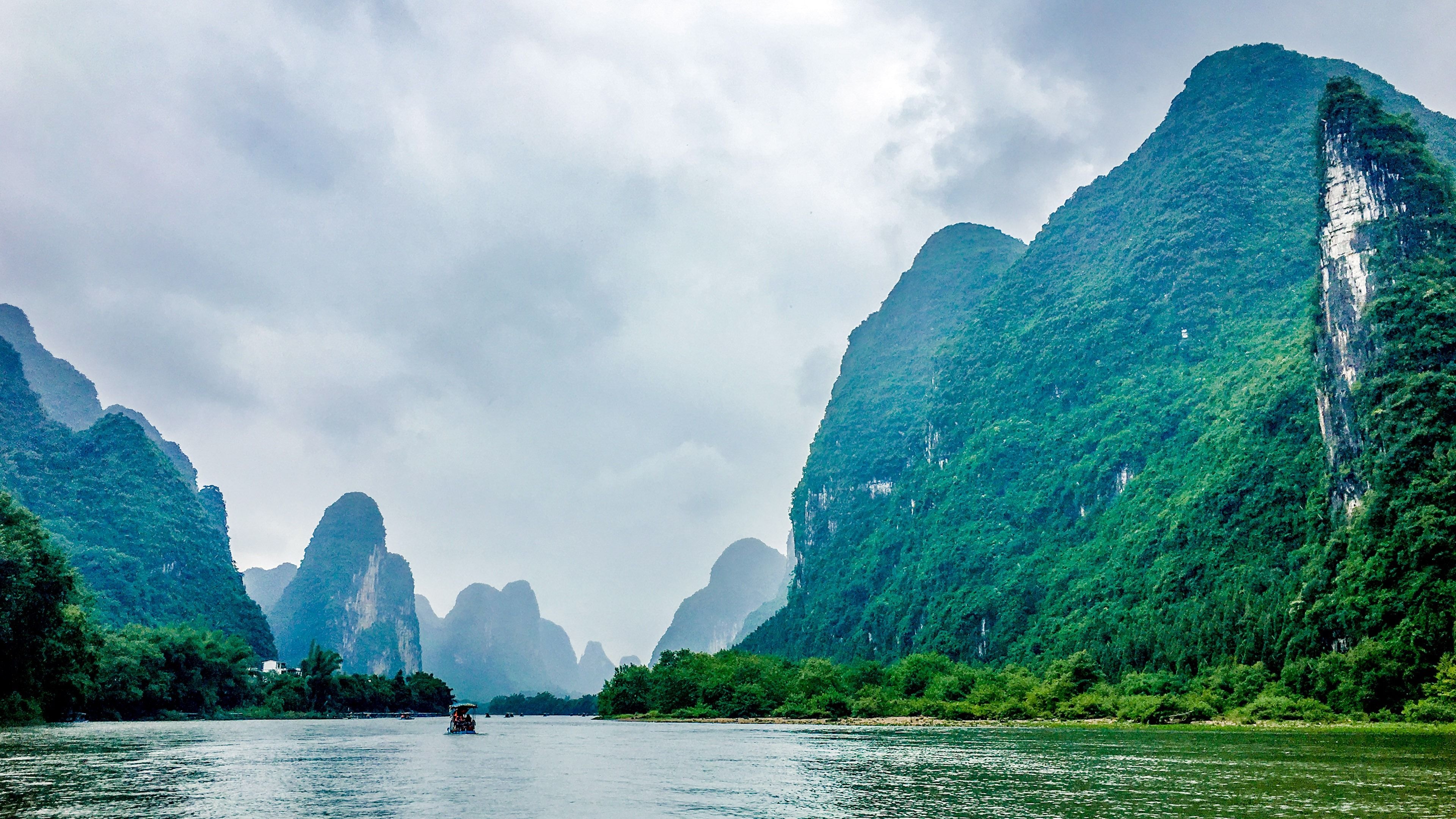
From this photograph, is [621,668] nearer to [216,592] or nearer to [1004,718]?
[1004,718]

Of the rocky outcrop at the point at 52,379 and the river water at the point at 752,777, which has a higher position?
the rocky outcrop at the point at 52,379

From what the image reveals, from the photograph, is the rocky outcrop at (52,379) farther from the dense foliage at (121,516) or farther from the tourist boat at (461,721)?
the tourist boat at (461,721)

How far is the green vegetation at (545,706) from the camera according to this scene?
178375 millimetres

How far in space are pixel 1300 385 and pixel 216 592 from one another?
129504 mm

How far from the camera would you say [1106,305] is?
13300 cm

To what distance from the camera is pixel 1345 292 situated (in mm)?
76875

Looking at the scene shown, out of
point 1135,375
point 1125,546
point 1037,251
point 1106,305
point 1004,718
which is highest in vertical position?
point 1037,251

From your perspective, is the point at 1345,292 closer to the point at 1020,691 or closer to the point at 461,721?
the point at 1020,691

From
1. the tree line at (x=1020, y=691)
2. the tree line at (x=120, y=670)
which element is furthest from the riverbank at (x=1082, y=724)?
the tree line at (x=120, y=670)

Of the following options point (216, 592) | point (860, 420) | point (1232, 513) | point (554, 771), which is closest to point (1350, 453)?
point (1232, 513)

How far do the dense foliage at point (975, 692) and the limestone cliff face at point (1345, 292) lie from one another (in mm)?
17584

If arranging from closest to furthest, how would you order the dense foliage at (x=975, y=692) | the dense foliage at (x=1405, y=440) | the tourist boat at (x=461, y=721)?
the dense foliage at (x=1405, y=440), the dense foliage at (x=975, y=692), the tourist boat at (x=461, y=721)

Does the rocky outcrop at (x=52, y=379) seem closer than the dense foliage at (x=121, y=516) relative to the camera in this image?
No

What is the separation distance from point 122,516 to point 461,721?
78.9m
